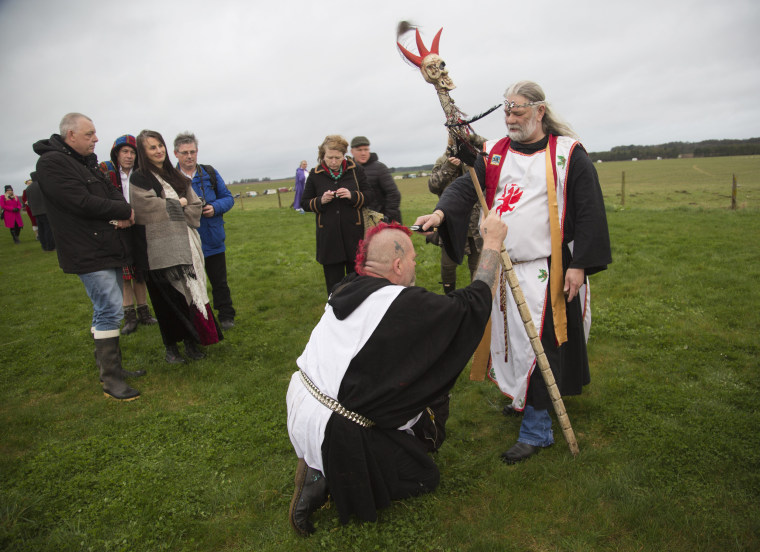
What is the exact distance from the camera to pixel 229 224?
55.1ft

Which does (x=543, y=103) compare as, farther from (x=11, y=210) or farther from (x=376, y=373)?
(x=11, y=210)

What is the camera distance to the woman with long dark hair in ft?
14.8

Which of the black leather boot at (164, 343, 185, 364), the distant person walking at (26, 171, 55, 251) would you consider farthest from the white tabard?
the distant person walking at (26, 171, 55, 251)

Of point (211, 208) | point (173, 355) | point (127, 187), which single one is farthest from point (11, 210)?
point (173, 355)

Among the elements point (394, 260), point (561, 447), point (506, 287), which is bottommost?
point (561, 447)

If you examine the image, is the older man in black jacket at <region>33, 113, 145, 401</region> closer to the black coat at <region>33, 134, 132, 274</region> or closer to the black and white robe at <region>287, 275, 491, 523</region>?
the black coat at <region>33, 134, 132, 274</region>

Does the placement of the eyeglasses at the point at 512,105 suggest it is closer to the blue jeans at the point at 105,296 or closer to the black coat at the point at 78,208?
the black coat at the point at 78,208

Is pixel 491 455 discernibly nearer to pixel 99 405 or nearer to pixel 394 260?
Result: pixel 394 260

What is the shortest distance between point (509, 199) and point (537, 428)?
1.58 meters

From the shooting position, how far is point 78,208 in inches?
154

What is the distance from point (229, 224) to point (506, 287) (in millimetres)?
15126

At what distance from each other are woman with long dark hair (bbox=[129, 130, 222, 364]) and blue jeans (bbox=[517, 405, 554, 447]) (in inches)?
129

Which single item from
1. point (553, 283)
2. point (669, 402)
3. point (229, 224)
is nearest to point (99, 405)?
point (553, 283)

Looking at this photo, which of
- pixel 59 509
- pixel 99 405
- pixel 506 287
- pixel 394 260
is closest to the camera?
pixel 394 260
